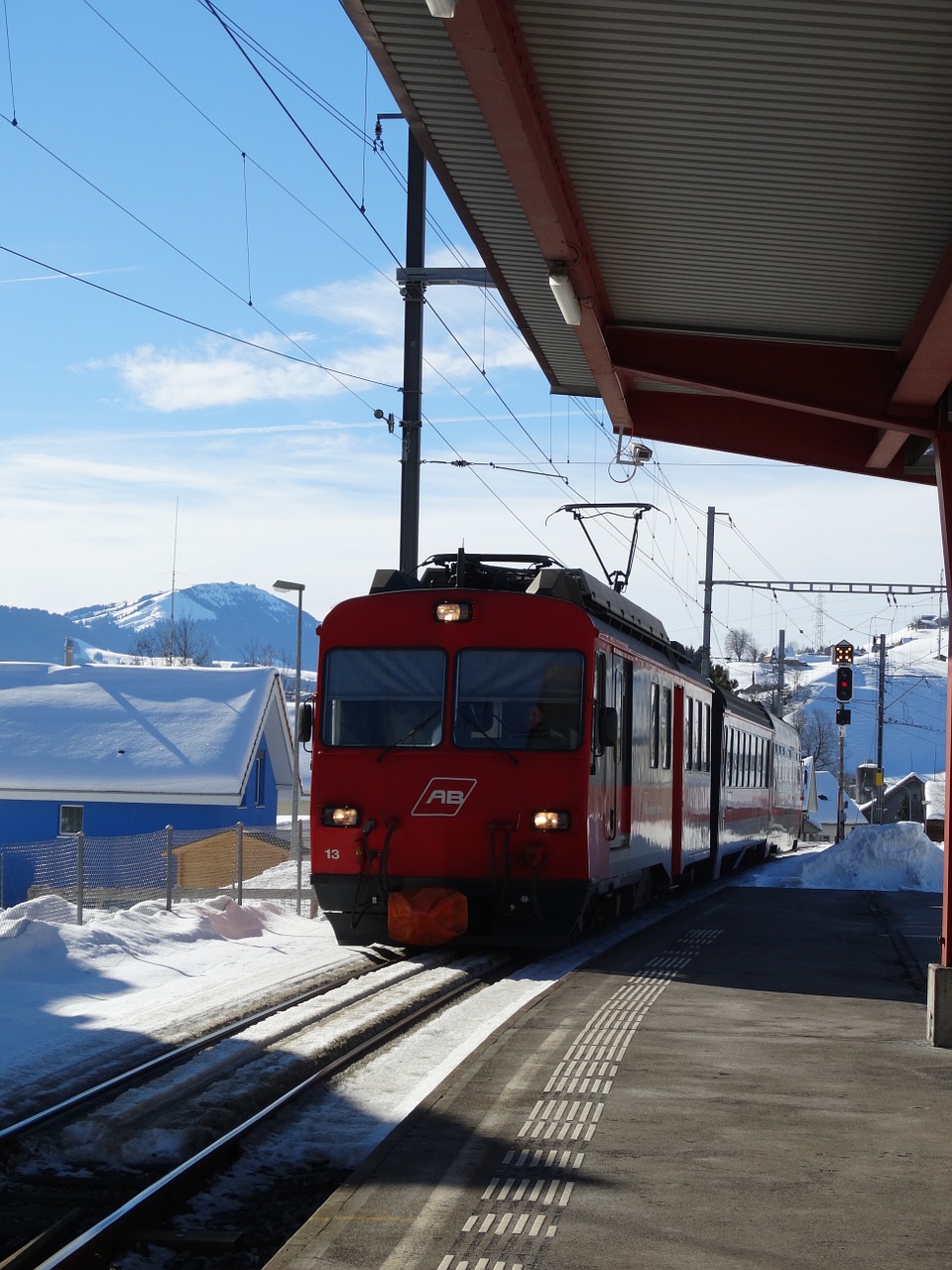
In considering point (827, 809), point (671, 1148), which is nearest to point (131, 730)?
point (671, 1148)

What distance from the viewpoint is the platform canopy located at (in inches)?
271

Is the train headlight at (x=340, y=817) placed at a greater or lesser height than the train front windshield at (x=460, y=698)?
lesser

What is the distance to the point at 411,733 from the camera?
13.4 meters

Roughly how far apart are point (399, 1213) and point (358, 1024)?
4.25 meters

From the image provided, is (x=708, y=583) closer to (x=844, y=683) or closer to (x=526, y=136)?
(x=844, y=683)

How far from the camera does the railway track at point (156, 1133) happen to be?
557 cm

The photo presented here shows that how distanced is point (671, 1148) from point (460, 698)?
7164 mm

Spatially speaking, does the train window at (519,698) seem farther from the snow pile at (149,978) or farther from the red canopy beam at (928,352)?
the red canopy beam at (928,352)

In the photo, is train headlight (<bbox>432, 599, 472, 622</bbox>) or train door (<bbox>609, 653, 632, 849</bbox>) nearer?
train headlight (<bbox>432, 599, 472, 622</bbox>)

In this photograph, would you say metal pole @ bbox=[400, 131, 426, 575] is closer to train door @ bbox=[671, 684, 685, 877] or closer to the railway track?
train door @ bbox=[671, 684, 685, 877]

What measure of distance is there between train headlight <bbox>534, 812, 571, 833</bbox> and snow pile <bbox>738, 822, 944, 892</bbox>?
15033 millimetres

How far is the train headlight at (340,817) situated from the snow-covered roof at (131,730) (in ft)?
85.0

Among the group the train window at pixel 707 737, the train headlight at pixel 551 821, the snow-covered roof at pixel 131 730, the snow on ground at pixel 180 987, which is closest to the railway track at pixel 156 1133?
the snow on ground at pixel 180 987

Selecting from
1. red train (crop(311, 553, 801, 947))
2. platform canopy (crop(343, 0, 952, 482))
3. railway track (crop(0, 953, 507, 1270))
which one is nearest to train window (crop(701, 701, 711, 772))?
red train (crop(311, 553, 801, 947))
